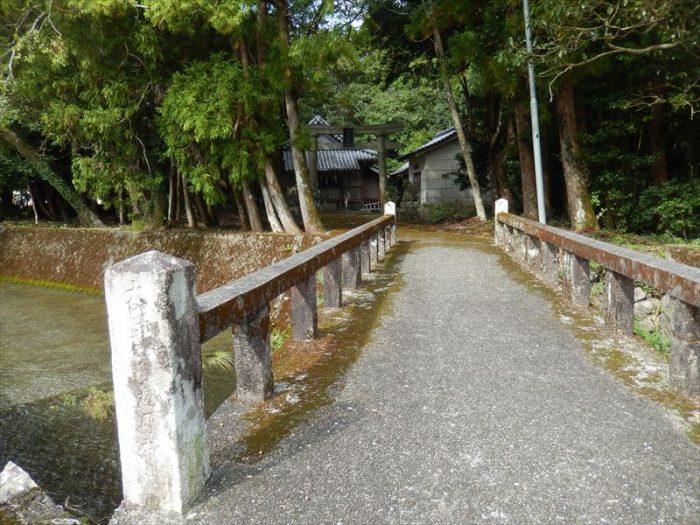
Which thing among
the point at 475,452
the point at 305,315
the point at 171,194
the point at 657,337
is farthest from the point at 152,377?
the point at 171,194

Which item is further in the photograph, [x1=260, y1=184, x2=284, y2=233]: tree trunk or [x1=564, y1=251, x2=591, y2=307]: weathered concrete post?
[x1=260, y1=184, x2=284, y2=233]: tree trunk

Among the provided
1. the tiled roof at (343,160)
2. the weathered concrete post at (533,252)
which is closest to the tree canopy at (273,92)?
the weathered concrete post at (533,252)

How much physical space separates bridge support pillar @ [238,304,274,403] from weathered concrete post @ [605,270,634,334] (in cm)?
304

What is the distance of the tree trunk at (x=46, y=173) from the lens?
1792cm

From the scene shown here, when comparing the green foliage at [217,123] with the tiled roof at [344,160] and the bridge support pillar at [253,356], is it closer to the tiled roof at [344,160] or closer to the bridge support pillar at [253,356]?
the bridge support pillar at [253,356]

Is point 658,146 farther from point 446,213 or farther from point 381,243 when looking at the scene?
point 446,213

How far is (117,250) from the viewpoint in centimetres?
1602

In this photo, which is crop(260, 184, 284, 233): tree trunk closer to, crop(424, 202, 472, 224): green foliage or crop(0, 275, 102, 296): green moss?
crop(0, 275, 102, 296): green moss

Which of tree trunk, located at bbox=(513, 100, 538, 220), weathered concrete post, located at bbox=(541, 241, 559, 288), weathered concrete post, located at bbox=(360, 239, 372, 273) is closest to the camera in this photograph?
weathered concrete post, located at bbox=(541, 241, 559, 288)

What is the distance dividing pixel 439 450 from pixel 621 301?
2672 millimetres

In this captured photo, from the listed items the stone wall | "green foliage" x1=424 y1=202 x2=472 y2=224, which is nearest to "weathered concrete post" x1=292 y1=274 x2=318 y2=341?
the stone wall

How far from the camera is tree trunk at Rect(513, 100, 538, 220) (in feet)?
46.3

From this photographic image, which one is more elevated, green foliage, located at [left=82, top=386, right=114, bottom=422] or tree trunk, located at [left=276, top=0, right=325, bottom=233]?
tree trunk, located at [left=276, top=0, right=325, bottom=233]

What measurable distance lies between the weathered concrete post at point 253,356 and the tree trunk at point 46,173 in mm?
17984
